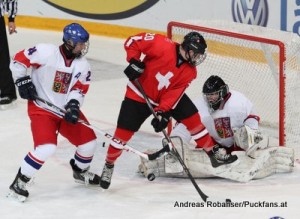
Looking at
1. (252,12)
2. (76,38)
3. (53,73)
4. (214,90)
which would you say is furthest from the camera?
(252,12)

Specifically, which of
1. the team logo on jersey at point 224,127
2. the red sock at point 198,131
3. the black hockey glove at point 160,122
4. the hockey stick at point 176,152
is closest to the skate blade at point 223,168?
the red sock at point 198,131

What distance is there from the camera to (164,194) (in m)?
4.57

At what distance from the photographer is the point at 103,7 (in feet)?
26.6

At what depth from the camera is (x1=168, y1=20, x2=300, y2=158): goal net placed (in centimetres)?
515

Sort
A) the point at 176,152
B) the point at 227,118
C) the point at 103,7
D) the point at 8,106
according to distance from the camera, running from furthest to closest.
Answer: the point at 103,7
the point at 8,106
the point at 227,118
the point at 176,152

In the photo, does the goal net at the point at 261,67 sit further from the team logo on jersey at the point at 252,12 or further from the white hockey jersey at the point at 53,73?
the white hockey jersey at the point at 53,73

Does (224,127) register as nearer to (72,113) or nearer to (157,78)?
(157,78)

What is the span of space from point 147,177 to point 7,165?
85 cm

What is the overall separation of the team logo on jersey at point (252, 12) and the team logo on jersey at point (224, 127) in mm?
1622

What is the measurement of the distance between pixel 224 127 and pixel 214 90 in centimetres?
26

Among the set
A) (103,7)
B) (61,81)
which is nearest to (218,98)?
(61,81)

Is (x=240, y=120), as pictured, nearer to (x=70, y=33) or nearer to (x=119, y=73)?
(x=70, y=33)

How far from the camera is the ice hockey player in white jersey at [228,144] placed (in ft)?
15.7

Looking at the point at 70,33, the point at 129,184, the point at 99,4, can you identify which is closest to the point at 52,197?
the point at 129,184
